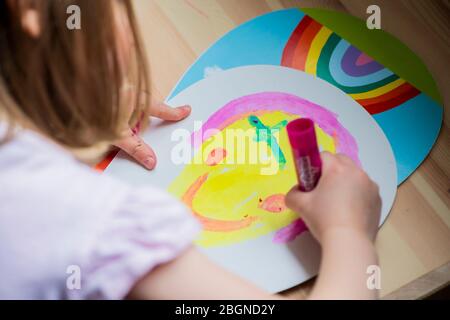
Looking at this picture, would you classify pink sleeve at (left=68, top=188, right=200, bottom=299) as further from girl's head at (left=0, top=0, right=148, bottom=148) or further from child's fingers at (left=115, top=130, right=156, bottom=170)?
child's fingers at (left=115, top=130, right=156, bottom=170)

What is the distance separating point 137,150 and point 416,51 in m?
0.42

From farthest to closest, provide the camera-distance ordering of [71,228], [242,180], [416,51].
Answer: [416,51], [242,180], [71,228]

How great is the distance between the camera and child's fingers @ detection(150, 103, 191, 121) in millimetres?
715

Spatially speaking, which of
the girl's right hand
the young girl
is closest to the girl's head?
the young girl

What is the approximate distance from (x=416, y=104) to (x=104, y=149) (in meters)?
0.41

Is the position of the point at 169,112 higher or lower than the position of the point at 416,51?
lower

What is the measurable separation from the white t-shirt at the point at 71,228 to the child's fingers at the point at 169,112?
274 mm

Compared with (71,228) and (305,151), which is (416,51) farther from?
(71,228)

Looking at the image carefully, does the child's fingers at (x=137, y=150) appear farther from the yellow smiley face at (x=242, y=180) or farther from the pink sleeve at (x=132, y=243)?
the pink sleeve at (x=132, y=243)

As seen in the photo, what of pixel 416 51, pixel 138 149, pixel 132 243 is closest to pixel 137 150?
pixel 138 149

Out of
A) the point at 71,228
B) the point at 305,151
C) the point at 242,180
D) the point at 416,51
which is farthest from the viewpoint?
the point at 416,51

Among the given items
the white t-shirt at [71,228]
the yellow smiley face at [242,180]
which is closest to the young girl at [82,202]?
the white t-shirt at [71,228]

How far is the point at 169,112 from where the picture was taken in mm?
719

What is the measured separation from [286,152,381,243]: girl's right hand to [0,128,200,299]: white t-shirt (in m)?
0.17
